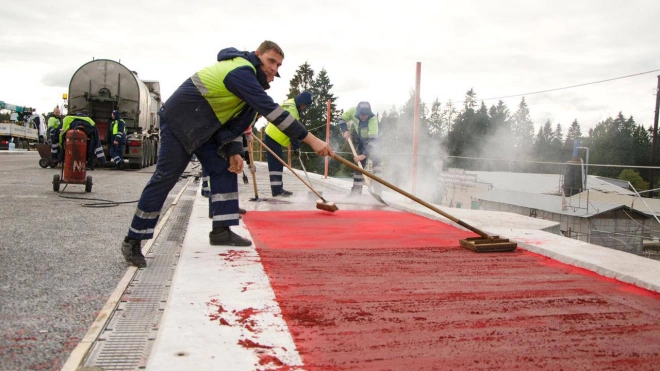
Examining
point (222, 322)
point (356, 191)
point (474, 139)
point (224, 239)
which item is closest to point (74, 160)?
point (356, 191)

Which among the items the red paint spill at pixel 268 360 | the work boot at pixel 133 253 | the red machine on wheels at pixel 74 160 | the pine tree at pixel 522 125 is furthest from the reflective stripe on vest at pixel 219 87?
the pine tree at pixel 522 125

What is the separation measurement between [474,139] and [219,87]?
53.9 meters

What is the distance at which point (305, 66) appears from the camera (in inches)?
2291

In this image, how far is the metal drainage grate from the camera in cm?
184

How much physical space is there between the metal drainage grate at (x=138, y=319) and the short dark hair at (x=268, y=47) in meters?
1.49

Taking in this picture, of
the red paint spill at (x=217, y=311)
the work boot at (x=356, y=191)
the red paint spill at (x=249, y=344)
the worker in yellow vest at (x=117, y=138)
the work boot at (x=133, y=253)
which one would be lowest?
the red paint spill at (x=249, y=344)

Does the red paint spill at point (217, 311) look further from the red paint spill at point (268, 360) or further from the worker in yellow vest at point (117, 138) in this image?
the worker in yellow vest at point (117, 138)

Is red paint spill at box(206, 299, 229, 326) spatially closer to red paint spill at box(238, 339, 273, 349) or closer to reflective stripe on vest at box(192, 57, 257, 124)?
red paint spill at box(238, 339, 273, 349)

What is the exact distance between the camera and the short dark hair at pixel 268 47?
3.66 meters

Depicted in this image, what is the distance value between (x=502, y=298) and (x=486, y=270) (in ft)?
2.04

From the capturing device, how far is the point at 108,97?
14391 millimetres

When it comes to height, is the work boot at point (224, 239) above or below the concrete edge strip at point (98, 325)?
above

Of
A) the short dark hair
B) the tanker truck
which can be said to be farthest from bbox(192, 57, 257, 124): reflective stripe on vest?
the tanker truck

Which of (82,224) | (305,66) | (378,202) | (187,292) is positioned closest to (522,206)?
(378,202)
